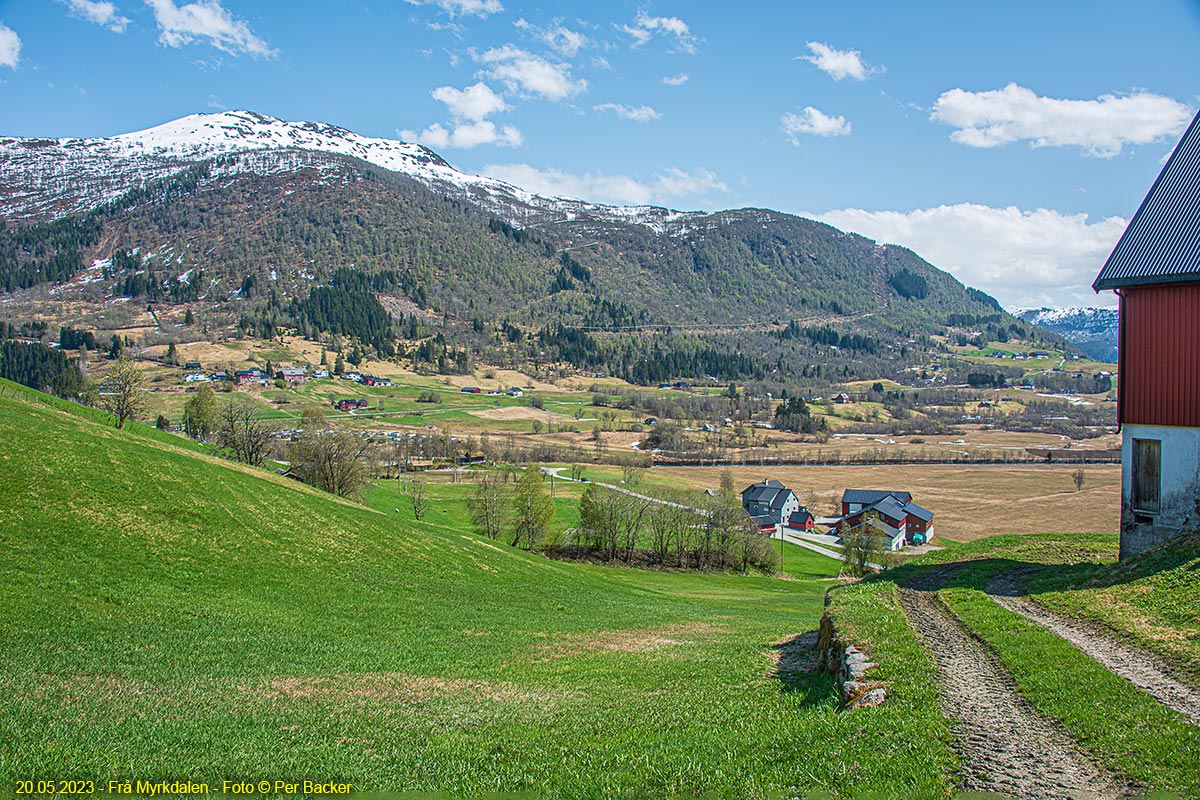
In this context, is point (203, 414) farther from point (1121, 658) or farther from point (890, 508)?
point (1121, 658)

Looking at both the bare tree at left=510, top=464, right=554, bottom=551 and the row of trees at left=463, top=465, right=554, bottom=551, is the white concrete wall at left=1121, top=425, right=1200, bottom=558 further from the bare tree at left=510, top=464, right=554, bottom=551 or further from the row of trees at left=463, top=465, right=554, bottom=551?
the row of trees at left=463, top=465, right=554, bottom=551

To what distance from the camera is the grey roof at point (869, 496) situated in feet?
324

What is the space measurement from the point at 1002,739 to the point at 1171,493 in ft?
57.4

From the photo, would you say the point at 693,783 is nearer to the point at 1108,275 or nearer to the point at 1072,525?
the point at 1108,275

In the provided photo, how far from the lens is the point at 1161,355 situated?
22438 millimetres

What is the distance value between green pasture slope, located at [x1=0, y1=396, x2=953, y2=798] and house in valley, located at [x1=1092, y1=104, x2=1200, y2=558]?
11613 mm

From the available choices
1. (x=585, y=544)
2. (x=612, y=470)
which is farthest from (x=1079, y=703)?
(x=612, y=470)

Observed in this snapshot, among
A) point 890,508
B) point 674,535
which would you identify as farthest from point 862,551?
point 890,508

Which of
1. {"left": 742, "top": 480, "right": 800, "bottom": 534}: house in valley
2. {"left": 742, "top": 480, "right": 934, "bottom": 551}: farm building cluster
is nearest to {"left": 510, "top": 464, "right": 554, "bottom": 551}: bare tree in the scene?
{"left": 742, "top": 480, "right": 934, "bottom": 551}: farm building cluster

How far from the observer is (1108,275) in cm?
2286

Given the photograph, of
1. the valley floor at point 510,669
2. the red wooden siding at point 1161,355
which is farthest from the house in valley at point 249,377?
the red wooden siding at point 1161,355

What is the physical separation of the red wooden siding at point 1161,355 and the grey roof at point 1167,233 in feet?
1.96

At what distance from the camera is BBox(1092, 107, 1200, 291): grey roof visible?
2148 centimetres

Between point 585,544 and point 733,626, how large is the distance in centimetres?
4698
